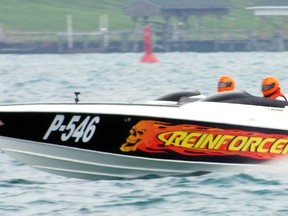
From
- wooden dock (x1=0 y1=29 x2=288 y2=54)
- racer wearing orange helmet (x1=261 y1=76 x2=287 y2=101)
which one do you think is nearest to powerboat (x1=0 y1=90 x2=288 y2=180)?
racer wearing orange helmet (x1=261 y1=76 x2=287 y2=101)

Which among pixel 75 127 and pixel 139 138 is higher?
pixel 75 127

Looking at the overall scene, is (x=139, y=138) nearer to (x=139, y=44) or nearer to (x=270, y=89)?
(x=270, y=89)

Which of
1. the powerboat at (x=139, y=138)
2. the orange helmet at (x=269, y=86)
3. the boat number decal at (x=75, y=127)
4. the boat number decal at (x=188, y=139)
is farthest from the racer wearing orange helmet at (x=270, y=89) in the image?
the boat number decal at (x=75, y=127)

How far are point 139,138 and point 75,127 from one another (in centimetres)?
78

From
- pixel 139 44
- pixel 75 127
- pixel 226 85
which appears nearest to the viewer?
pixel 75 127

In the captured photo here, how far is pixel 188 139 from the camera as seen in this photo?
13406 mm

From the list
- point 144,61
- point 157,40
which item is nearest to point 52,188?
point 144,61

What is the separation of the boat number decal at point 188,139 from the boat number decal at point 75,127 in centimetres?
44

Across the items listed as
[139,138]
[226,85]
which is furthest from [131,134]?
[226,85]

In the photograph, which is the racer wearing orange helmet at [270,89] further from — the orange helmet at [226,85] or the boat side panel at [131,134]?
the boat side panel at [131,134]

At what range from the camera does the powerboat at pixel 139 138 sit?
13367 millimetres

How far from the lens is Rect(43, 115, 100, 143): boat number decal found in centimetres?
1336

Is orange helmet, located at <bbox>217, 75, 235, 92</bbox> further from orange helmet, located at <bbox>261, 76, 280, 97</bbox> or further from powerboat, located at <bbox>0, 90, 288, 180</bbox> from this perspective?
powerboat, located at <bbox>0, 90, 288, 180</bbox>

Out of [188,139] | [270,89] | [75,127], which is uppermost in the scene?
[270,89]
